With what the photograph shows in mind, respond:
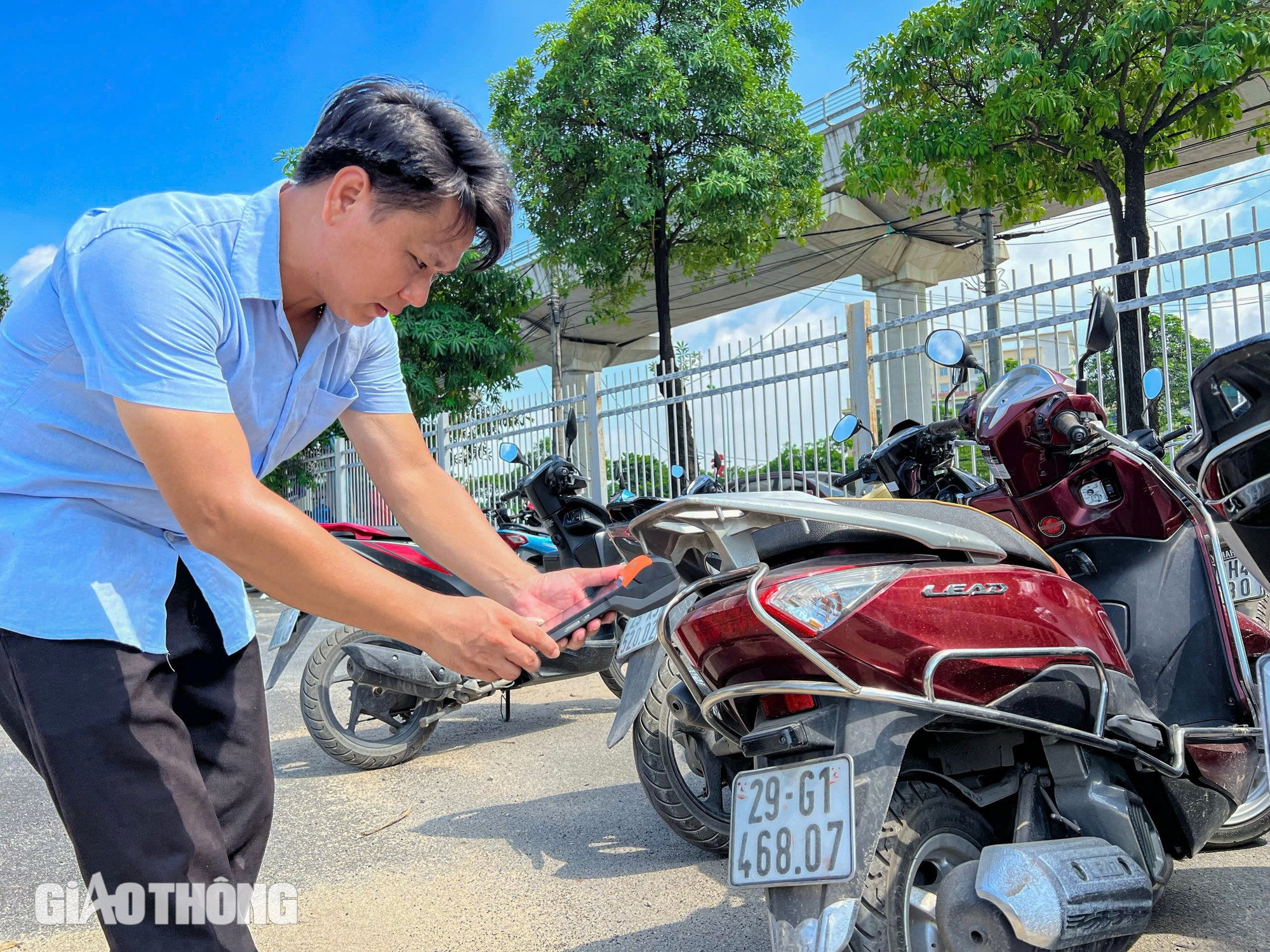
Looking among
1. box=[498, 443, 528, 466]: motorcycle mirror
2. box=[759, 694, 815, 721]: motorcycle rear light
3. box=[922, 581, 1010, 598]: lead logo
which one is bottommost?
box=[759, 694, 815, 721]: motorcycle rear light

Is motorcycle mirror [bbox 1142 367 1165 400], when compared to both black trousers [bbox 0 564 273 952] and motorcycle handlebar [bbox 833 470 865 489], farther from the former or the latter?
black trousers [bbox 0 564 273 952]

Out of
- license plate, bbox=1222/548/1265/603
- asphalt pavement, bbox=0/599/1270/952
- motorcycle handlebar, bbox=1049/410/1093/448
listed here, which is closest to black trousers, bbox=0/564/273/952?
asphalt pavement, bbox=0/599/1270/952

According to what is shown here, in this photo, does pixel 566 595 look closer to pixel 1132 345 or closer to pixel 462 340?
pixel 1132 345

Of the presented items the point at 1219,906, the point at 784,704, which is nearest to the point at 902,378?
the point at 1219,906

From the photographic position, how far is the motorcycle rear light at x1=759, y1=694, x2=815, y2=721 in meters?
1.71

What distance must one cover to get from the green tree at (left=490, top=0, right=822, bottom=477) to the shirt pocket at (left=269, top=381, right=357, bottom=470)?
38.2 ft

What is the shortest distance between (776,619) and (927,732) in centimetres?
47

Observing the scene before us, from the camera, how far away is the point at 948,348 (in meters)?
2.99

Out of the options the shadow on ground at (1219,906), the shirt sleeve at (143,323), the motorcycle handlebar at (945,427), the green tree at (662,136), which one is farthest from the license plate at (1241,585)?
the green tree at (662,136)

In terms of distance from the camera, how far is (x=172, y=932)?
121 cm

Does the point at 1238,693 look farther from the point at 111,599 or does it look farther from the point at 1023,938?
the point at 111,599

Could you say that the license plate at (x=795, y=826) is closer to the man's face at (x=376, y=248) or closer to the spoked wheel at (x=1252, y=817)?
the man's face at (x=376, y=248)

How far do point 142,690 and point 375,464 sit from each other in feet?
2.09

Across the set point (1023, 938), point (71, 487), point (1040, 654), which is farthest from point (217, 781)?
point (1040, 654)
